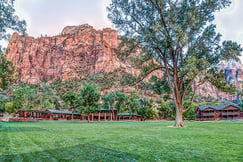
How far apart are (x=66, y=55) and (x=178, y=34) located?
425 feet

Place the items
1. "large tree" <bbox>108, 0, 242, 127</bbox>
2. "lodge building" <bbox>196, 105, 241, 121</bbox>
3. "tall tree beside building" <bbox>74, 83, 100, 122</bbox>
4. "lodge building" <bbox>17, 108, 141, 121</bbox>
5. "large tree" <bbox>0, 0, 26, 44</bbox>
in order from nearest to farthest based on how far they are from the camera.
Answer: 1. "large tree" <bbox>0, 0, 26, 44</bbox>
2. "large tree" <bbox>108, 0, 242, 127</bbox>
3. "tall tree beside building" <bbox>74, 83, 100, 122</bbox>
4. "lodge building" <bbox>17, 108, 141, 121</bbox>
5. "lodge building" <bbox>196, 105, 241, 121</bbox>

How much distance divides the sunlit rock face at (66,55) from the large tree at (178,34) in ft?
311

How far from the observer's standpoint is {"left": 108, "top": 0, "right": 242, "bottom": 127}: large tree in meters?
16.5

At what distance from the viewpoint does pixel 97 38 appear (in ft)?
464

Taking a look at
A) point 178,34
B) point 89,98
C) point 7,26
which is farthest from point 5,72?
point 89,98

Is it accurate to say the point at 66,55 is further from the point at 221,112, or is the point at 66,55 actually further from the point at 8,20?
the point at 8,20

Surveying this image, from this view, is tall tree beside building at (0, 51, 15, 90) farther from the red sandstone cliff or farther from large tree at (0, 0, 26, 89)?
the red sandstone cliff

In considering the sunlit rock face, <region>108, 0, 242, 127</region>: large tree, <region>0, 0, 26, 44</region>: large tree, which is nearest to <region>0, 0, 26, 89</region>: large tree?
<region>0, 0, 26, 44</region>: large tree

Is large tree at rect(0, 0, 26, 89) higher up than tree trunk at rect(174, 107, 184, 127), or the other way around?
large tree at rect(0, 0, 26, 89)

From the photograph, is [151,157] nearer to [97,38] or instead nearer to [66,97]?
[66,97]

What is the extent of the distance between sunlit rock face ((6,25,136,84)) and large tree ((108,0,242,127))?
94.7 metres

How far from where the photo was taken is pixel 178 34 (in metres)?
15.6

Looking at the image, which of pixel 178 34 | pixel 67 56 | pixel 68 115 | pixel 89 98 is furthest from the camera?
pixel 67 56

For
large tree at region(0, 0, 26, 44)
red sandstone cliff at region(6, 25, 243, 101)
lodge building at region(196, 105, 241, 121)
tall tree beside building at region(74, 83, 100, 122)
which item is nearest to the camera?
large tree at region(0, 0, 26, 44)
